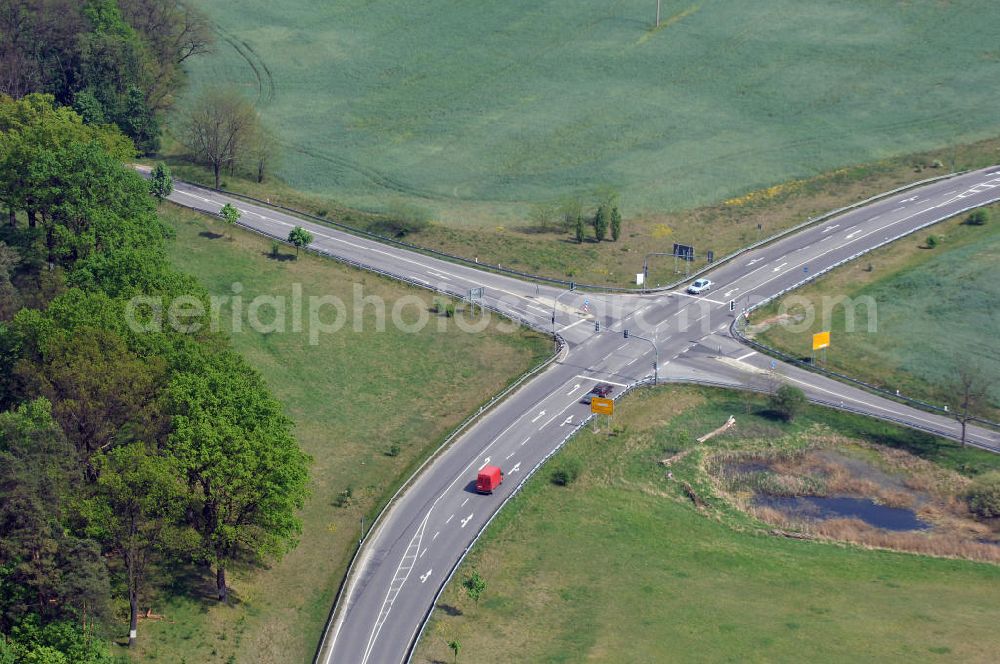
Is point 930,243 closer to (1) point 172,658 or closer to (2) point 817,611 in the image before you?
(2) point 817,611

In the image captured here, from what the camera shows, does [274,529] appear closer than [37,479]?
No

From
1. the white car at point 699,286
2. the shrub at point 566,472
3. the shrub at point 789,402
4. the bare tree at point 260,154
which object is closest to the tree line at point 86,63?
the bare tree at point 260,154

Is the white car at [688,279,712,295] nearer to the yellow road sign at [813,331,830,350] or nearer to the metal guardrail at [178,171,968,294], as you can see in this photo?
the metal guardrail at [178,171,968,294]

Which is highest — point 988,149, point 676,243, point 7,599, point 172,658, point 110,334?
point 988,149

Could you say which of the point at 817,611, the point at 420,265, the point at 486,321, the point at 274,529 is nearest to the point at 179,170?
the point at 420,265

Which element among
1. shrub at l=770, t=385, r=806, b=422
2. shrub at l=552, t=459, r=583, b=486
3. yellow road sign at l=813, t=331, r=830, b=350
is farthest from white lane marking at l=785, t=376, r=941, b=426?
shrub at l=552, t=459, r=583, b=486
